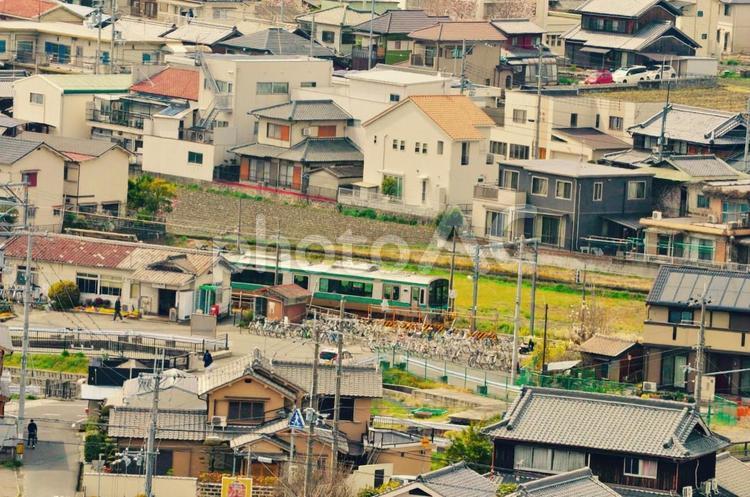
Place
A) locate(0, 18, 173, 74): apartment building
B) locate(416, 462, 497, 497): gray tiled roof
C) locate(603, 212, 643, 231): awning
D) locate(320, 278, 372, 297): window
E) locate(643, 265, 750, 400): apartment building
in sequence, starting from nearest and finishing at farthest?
locate(416, 462, 497, 497): gray tiled roof
locate(643, 265, 750, 400): apartment building
locate(320, 278, 372, 297): window
locate(603, 212, 643, 231): awning
locate(0, 18, 173, 74): apartment building

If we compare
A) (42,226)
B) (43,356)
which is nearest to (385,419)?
(43,356)

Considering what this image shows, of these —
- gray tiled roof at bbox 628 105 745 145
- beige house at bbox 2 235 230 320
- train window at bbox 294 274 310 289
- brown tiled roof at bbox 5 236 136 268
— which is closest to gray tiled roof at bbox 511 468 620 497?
beige house at bbox 2 235 230 320

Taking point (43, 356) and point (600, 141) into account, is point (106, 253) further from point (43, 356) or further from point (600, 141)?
point (600, 141)

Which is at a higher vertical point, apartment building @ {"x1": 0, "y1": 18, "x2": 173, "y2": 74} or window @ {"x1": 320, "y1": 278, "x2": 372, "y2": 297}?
apartment building @ {"x1": 0, "y1": 18, "x2": 173, "y2": 74}

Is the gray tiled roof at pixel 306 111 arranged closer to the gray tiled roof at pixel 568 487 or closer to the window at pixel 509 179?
the window at pixel 509 179

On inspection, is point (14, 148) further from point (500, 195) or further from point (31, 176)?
point (500, 195)

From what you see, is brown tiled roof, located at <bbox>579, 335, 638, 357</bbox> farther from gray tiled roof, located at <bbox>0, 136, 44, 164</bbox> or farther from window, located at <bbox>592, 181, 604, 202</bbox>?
gray tiled roof, located at <bbox>0, 136, 44, 164</bbox>

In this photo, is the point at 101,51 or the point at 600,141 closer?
the point at 600,141
